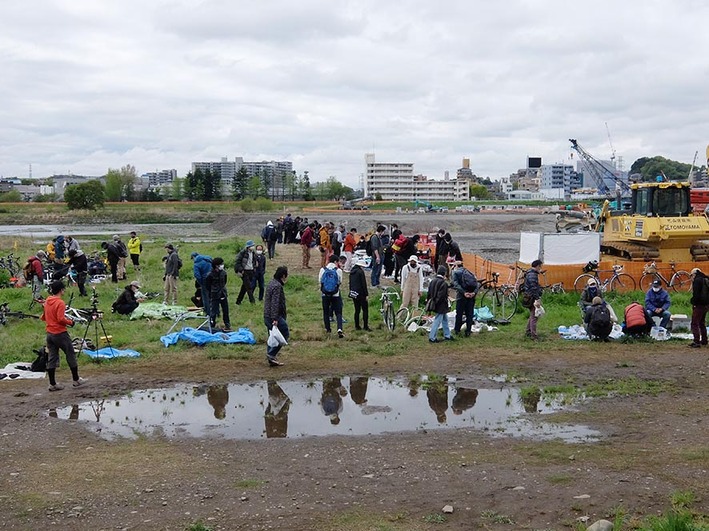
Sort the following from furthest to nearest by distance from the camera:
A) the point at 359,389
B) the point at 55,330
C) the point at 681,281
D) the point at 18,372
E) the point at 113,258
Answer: the point at 113,258, the point at 681,281, the point at 18,372, the point at 359,389, the point at 55,330

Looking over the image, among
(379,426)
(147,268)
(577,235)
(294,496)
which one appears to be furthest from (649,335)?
(147,268)

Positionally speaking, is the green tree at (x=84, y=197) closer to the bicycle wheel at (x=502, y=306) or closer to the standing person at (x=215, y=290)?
the standing person at (x=215, y=290)

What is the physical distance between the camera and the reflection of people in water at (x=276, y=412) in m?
9.44

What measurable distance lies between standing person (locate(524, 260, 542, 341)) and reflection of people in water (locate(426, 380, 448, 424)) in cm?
367

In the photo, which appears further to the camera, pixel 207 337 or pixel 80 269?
pixel 80 269

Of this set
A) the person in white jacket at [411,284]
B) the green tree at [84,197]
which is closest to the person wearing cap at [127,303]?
the person in white jacket at [411,284]

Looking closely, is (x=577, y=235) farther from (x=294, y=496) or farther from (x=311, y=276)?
(x=294, y=496)

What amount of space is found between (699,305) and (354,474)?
31.0 ft

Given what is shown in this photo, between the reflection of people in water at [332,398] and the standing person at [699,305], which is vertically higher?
the standing person at [699,305]

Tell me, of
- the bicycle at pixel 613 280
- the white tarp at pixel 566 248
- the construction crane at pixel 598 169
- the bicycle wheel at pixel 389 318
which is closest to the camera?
the bicycle wheel at pixel 389 318

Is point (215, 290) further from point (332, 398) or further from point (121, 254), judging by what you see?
point (121, 254)

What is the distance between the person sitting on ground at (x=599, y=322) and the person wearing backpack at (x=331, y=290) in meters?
5.28

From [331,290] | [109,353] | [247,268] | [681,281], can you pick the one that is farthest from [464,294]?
[681,281]

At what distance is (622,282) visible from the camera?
1995cm
